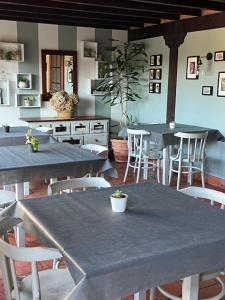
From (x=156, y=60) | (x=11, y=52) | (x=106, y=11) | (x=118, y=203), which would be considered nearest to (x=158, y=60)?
(x=156, y=60)

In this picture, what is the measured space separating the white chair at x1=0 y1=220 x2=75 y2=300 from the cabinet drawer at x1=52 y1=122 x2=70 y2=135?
4309 millimetres

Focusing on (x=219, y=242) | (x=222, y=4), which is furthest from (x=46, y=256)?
(x=222, y=4)

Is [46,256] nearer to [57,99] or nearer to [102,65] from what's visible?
[57,99]

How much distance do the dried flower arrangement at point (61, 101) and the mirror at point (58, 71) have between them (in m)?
0.21

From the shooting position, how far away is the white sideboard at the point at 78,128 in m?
6.07

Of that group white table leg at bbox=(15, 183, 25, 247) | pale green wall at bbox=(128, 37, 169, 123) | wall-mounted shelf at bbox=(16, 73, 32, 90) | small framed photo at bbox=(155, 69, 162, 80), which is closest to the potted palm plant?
pale green wall at bbox=(128, 37, 169, 123)

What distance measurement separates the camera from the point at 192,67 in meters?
5.50

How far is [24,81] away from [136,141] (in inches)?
89.8

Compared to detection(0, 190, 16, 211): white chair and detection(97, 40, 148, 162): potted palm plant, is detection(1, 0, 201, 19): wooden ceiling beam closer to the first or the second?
detection(97, 40, 148, 162): potted palm plant

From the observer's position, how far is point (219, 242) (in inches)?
65.5

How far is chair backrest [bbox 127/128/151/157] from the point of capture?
16.2 feet

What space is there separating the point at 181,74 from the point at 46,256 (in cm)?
465

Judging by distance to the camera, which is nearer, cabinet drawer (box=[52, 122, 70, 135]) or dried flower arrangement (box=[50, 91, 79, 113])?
cabinet drawer (box=[52, 122, 70, 135])

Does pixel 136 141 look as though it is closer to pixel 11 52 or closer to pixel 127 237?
pixel 11 52
